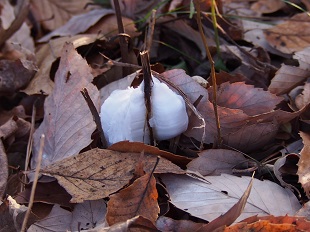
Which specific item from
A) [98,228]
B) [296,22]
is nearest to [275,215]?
[98,228]

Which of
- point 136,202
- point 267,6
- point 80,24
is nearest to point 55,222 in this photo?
point 136,202

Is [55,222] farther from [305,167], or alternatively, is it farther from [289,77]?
[289,77]

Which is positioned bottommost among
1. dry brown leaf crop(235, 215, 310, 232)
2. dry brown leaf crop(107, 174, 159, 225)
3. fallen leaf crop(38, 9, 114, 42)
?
dry brown leaf crop(235, 215, 310, 232)

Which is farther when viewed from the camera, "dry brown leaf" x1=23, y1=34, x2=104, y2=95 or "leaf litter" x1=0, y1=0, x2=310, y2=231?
"dry brown leaf" x1=23, y1=34, x2=104, y2=95

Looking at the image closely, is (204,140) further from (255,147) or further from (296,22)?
(296,22)

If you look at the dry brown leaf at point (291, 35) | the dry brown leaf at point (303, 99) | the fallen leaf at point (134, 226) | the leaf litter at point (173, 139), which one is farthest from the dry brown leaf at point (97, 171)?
the dry brown leaf at point (291, 35)

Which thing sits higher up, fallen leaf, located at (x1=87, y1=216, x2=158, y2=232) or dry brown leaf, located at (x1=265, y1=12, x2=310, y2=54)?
fallen leaf, located at (x1=87, y1=216, x2=158, y2=232)

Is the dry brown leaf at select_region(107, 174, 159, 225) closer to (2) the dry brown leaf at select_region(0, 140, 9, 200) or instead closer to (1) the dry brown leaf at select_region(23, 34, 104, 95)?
(2) the dry brown leaf at select_region(0, 140, 9, 200)

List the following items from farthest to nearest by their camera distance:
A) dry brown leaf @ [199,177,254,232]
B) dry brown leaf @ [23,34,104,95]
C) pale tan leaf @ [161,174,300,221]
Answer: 1. dry brown leaf @ [23,34,104,95]
2. pale tan leaf @ [161,174,300,221]
3. dry brown leaf @ [199,177,254,232]

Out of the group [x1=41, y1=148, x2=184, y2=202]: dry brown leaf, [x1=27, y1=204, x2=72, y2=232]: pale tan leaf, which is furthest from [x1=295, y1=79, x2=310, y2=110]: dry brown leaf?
[x1=27, y1=204, x2=72, y2=232]: pale tan leaf
